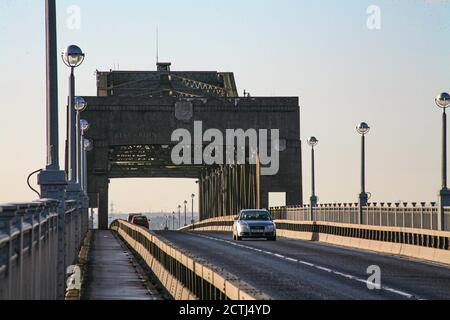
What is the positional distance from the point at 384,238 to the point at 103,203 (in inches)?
2883

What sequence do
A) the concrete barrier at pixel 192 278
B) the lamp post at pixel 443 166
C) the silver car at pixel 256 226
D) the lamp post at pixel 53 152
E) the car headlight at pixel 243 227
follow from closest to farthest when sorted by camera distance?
the concrete barrier at pixel 192 278, the lamp post at pixel 53 152, the lamp post at pixel 443 166, the silver car at pixel 256 226, the car headlight at pixel 243 227

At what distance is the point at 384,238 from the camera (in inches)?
1843

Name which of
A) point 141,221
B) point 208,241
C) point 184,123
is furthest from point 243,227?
point 141,221

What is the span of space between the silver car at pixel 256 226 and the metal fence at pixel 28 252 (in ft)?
121

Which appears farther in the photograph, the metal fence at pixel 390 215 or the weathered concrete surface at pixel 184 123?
the weathered concrete surface at pixel 184 123

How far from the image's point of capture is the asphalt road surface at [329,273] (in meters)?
24.9

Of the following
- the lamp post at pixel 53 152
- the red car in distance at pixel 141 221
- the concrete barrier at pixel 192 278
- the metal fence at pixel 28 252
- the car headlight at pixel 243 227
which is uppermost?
the lamp post at pixel 53 152

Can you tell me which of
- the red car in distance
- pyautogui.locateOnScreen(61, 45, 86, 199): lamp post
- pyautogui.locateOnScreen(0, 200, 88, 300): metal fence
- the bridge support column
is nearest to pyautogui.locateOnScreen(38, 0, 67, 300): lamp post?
pyautogui.locateOnScreen(0, 200, 88, 300): metal fence

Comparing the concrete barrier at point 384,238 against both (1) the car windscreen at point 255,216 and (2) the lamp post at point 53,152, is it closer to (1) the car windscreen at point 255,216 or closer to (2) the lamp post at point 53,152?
(1) the car windscreen at point 255,216

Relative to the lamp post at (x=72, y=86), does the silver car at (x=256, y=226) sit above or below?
below

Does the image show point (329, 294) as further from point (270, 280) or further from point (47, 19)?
point (47, 19)

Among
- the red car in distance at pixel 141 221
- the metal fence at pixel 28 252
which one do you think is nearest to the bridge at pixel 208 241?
the metal fence at pixel 28 252

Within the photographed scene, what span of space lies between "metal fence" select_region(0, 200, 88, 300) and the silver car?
121 feet

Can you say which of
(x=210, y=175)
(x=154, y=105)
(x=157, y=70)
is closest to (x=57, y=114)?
(x=154, y=105)
